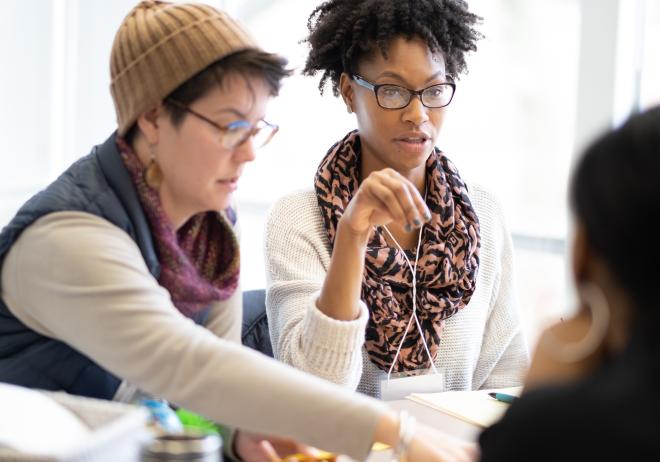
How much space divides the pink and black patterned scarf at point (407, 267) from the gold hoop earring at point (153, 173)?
0.69 meters

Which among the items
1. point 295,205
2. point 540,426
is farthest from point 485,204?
point 540,426

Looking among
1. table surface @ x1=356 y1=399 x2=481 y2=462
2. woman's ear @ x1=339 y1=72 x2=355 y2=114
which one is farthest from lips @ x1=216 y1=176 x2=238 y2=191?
woman's ear @ x1=339 y1=72 x2=355 y2=114

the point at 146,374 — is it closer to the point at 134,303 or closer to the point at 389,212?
the point at 134,303

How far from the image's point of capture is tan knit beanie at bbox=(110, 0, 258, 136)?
1.50m

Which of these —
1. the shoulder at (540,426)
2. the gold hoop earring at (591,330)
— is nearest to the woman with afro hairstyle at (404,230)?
the gold hoop earring at (591,330)

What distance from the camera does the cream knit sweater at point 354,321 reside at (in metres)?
1.88

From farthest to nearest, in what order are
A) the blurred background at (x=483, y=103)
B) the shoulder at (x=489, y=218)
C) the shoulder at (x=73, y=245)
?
the blurred background at (x=483, y=103)
the shoulder at (x=489, y=218)
the shoulder at (x=73, y=245)

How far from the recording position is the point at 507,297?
2422mm

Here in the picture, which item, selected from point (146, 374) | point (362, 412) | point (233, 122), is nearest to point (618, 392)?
point (362, 412)

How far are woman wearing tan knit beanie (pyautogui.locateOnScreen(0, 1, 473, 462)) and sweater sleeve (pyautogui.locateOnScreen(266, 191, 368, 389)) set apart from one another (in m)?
0.24

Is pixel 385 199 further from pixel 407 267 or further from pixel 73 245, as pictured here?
pixel 73 245

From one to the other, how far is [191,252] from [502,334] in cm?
97

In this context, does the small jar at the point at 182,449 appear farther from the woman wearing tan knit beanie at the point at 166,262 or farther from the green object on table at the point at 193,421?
the green object on table at the point at 193,421

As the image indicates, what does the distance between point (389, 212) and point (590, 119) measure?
80.5 inches
